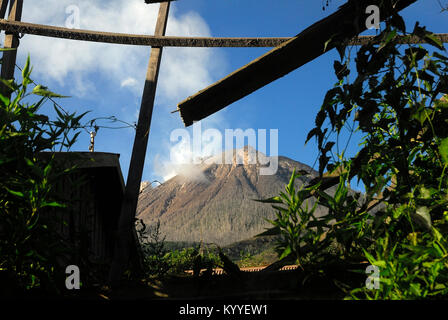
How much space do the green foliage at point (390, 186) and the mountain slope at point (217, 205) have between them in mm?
135924

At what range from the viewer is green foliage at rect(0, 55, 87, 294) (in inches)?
60.8

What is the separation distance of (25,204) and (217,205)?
165 m

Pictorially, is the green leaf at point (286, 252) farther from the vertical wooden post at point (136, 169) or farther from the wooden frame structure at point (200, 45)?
the vertical wooden post at point (136, 169)

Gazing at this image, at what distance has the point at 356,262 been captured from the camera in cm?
146

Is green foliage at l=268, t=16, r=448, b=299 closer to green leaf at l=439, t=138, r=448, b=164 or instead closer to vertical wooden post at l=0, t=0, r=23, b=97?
green leaf at l=439, t=138, r=448, b=164

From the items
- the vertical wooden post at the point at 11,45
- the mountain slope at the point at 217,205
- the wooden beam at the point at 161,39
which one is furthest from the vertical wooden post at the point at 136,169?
the mountain slope at the point at 217,205

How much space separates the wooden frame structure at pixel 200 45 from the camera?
1894mm

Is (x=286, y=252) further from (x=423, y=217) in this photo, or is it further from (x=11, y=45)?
(x=11, y=45)

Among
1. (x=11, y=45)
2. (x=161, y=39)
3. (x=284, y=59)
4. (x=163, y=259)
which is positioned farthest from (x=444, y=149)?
(x=163, y=259)

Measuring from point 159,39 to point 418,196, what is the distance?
2662 millimetres

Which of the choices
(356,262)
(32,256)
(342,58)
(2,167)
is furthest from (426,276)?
(2,167)

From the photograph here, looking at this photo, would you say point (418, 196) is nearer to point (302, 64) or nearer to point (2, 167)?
point (302, 64)

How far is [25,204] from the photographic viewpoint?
1.63 m

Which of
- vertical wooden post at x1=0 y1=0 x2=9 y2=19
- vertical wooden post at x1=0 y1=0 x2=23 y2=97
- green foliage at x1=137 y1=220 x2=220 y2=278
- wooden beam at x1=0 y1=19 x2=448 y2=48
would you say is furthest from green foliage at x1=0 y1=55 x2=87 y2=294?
vertical wooden post at x1=0 y1=0 x2=9 y2=19
